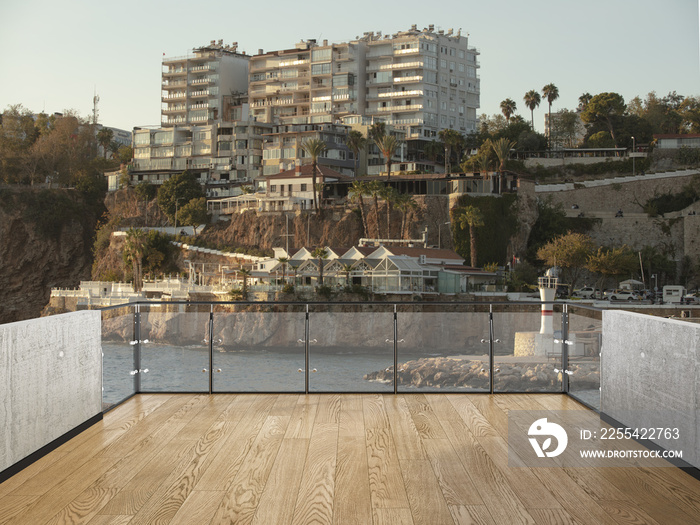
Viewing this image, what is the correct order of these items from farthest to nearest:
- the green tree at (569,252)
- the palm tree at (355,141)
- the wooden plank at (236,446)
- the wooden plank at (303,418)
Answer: the palm tree at (355,141) < the green tree at (569,252) < the wooden plank at (303,418) < the wooden plank at (236,446)

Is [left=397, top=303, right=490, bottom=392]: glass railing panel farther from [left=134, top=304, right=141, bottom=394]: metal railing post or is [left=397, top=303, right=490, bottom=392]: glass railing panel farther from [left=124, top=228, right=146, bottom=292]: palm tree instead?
[left=124, top=228, right=146, bottom=292]: palm tree

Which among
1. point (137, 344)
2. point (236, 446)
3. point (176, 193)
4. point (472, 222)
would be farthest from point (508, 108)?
point (236, 446)

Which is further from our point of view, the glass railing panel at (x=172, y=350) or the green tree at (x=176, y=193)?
the green tree at (x=176, y=193)

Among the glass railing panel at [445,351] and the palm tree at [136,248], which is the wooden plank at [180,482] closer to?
the glass railing panel at [445,351]

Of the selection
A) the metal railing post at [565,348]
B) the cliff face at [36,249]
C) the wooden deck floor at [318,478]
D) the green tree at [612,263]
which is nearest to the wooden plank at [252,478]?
the wooden deck floor at [318,478]

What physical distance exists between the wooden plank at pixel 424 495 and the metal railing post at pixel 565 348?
2.71 meters

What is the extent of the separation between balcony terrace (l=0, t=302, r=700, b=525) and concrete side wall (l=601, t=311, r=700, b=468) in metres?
0.02

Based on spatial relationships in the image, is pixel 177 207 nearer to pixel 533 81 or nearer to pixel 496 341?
pixel 533 81

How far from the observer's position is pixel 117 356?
644cm

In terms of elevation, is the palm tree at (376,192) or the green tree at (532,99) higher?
the green tree at (532,99)

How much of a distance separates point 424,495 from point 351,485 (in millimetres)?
437

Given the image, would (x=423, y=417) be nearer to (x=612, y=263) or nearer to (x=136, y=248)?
(x=612, y=263)

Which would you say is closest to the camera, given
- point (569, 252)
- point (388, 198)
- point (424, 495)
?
point (424, 495)

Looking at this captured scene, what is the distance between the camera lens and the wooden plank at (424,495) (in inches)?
143
